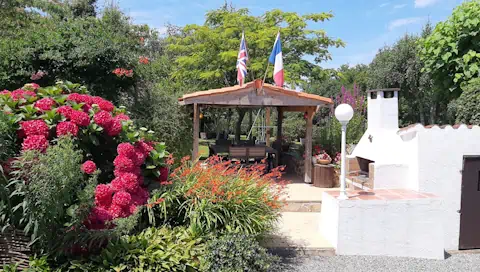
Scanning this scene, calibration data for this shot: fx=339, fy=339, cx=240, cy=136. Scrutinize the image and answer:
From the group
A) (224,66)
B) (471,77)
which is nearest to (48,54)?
(224,66)

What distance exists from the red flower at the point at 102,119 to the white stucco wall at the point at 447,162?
5.19 m

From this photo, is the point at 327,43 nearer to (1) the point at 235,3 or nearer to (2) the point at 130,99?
(1) the point at 235,3

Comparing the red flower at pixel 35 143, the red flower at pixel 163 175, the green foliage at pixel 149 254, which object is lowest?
the green foliage at pixel 149 254

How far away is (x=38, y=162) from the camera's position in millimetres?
3246

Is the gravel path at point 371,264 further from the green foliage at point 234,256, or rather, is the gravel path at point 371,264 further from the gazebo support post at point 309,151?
the gazebo support post at point 309,151

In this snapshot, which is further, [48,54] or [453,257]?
[48,54]

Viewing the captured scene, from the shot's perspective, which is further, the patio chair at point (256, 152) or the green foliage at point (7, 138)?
the patio chair at point (256, 152)

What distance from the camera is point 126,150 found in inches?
165

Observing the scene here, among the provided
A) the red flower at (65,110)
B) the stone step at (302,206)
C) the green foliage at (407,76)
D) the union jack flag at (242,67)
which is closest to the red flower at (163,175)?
the red flower at (65,110)

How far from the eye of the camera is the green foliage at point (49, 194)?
10.3 feet

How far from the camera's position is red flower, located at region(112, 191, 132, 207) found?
398cm

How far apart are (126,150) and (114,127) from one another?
34 cm

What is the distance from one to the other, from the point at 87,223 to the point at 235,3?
1571 cm

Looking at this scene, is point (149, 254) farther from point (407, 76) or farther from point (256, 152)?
point (407, 76)
